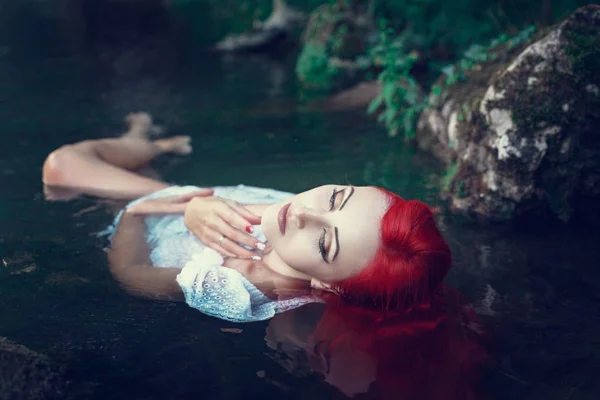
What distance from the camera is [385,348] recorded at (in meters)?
3.14

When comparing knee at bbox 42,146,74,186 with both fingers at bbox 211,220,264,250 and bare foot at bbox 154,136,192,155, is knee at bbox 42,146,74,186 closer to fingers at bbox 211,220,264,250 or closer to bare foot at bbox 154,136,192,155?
bare foot at bbox 154,136,192,155

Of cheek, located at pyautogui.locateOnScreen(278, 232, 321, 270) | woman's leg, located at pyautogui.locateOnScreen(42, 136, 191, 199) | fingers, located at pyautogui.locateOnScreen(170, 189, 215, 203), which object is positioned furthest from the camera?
woman's leg, located at pyautogui.locateOnScreen(42, 136, 191, 199)

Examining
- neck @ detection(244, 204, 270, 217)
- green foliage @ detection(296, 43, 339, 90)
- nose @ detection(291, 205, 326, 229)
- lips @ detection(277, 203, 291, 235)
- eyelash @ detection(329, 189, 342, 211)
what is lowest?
neck @ detection(244, 204, 270, 217)

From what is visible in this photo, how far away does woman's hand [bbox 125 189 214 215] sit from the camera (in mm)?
4188

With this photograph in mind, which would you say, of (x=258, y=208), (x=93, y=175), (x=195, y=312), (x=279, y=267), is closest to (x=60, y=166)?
(x=93, y=175)

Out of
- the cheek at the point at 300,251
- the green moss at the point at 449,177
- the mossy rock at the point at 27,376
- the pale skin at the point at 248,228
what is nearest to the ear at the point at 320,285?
the pale skin at the point at 248,228

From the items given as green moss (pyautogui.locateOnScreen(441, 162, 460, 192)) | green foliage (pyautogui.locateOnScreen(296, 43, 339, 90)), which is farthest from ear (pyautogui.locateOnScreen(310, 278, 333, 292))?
green foliage (pyautogui.locateOnScreen(296, 43, 339, 90))

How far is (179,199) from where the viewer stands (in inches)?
169

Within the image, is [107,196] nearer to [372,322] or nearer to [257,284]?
[257,284]

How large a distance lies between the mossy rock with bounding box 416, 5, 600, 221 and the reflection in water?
152 centimetres

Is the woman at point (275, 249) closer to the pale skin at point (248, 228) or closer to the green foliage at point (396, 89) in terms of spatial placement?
the pale skin at point (248, 228)

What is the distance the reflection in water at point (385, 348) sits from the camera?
114 inches

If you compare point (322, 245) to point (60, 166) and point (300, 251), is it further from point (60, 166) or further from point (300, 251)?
point (60, 166)

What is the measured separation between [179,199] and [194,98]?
11.7ft
